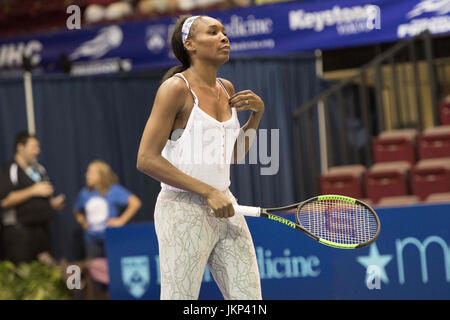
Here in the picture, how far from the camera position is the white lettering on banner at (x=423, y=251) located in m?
5.09

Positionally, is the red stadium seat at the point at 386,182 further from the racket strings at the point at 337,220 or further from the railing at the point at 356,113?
the racket strings at the point at 337,220

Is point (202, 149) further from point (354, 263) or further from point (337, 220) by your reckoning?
point (354, 263)

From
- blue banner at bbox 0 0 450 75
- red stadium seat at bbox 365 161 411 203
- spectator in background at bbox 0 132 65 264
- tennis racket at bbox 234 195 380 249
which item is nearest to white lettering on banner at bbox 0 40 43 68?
blue banner at bbox 0 0 450 75

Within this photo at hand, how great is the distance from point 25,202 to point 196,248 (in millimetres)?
4685

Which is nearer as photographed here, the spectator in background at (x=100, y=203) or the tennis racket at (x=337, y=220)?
the tennis racket at (x=337, y=220)

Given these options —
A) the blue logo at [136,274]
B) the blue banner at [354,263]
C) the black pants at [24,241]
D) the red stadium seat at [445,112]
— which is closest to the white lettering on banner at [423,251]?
the blue banner at [354,263]

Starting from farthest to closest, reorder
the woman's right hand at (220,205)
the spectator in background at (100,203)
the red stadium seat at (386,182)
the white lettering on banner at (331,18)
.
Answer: the white lettering on banner at (331,18) < the spectator in background at (100,203) < the red stadium seat at (386,182) < the woman's right hand at (220,205)

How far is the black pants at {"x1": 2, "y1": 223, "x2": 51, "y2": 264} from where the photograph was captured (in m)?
7.36

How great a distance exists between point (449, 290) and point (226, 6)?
4722 mm

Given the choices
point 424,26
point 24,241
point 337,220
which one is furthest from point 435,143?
point 337,220
